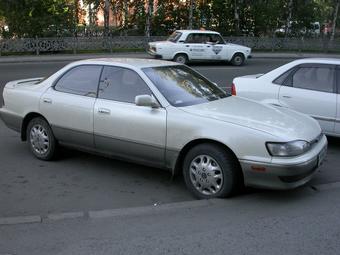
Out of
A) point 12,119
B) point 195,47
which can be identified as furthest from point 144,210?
point 195,47

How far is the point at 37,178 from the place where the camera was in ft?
20.1

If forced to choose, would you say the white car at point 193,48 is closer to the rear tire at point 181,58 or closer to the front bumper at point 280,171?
the rear tire at point 181,58

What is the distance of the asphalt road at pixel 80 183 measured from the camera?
529 centimetres

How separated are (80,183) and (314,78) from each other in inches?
157

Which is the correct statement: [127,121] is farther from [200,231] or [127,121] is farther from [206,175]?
[200,231]

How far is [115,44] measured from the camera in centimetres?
2867

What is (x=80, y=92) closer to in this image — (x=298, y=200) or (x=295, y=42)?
(x=298, y=200)

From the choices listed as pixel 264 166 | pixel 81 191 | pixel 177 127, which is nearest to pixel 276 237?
pixel 264 166

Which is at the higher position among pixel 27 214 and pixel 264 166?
pixel 264 166

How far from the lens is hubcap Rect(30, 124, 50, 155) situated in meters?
6.75

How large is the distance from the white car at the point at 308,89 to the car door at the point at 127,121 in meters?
2.90

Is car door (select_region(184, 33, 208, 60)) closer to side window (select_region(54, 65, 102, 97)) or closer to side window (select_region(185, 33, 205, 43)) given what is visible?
side window (select_region(185, 33, 205, 43))

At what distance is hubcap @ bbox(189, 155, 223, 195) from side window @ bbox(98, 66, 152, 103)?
1.04m

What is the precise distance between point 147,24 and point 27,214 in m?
27.8
